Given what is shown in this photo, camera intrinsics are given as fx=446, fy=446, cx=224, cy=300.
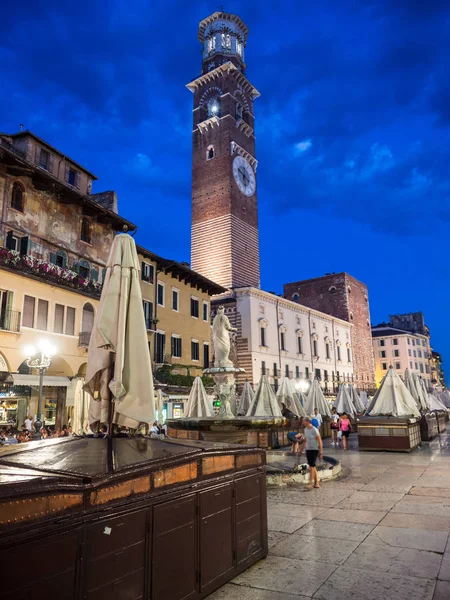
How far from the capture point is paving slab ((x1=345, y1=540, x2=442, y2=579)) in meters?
4.77

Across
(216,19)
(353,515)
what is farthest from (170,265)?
(216,19)

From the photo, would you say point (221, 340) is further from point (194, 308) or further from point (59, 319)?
point (194, 308)

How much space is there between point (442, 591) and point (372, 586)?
2.09 feet

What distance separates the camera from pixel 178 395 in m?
30.0

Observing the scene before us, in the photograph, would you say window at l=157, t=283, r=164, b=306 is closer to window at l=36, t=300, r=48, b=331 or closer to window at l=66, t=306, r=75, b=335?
window at l=66, t=306, r=75, b=335

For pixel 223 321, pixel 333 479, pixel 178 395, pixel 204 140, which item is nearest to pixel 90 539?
pixel 333 479

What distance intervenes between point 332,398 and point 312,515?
5039 cm

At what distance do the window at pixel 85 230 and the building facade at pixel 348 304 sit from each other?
43.4 meters

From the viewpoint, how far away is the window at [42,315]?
2127 cm

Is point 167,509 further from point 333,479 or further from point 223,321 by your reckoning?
point 223,321

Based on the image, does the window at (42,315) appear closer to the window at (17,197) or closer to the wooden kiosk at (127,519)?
the window at (17,197)

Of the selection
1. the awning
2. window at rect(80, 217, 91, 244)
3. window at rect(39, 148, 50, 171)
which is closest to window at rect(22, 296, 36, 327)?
the awning

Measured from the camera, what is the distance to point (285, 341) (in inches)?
1842

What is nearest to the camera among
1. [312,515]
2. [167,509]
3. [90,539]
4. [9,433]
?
[90,539]
